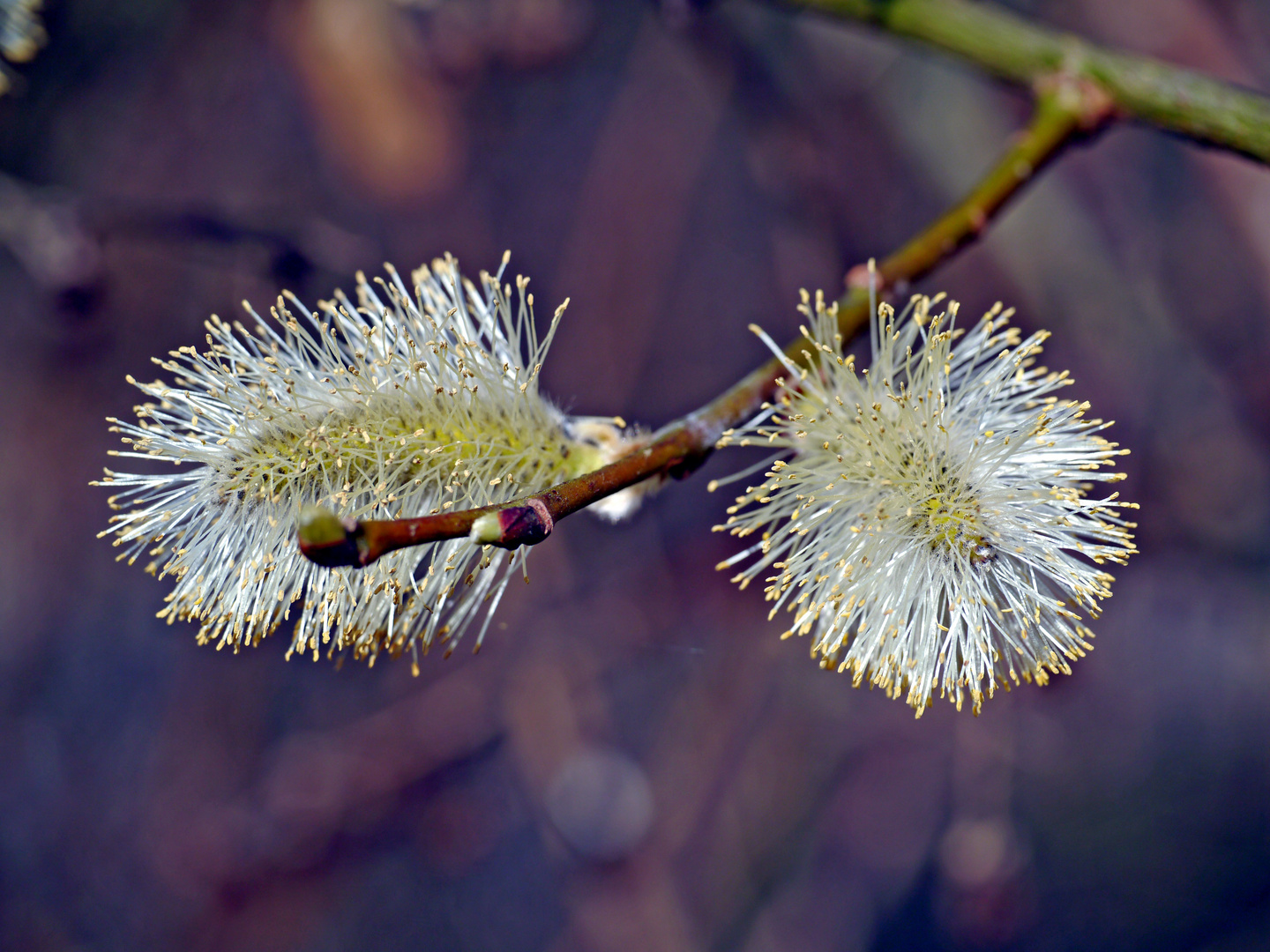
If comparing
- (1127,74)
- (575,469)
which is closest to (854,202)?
(1127,74)

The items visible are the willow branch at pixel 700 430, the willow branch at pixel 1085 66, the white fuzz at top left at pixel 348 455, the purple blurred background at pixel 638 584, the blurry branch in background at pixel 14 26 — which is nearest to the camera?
the willow branch at pixel 700 430

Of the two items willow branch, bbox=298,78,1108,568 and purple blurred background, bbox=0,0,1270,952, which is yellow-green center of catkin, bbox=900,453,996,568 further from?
purple blurred background, bbox=0,0,1270,952

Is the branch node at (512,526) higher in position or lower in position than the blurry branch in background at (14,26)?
lower

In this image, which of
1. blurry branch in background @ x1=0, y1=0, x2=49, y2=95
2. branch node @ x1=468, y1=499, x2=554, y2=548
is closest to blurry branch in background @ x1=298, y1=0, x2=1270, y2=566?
branch node @ x1=468, y1=499, x2=554, y2=548

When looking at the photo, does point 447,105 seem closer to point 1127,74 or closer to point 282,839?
point 1127,74

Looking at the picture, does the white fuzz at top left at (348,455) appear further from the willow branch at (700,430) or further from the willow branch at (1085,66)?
the willow branch at (1085,66)

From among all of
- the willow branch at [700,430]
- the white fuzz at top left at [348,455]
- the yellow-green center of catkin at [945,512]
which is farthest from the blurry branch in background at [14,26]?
the yellow-green center of catkin at [945,512]
